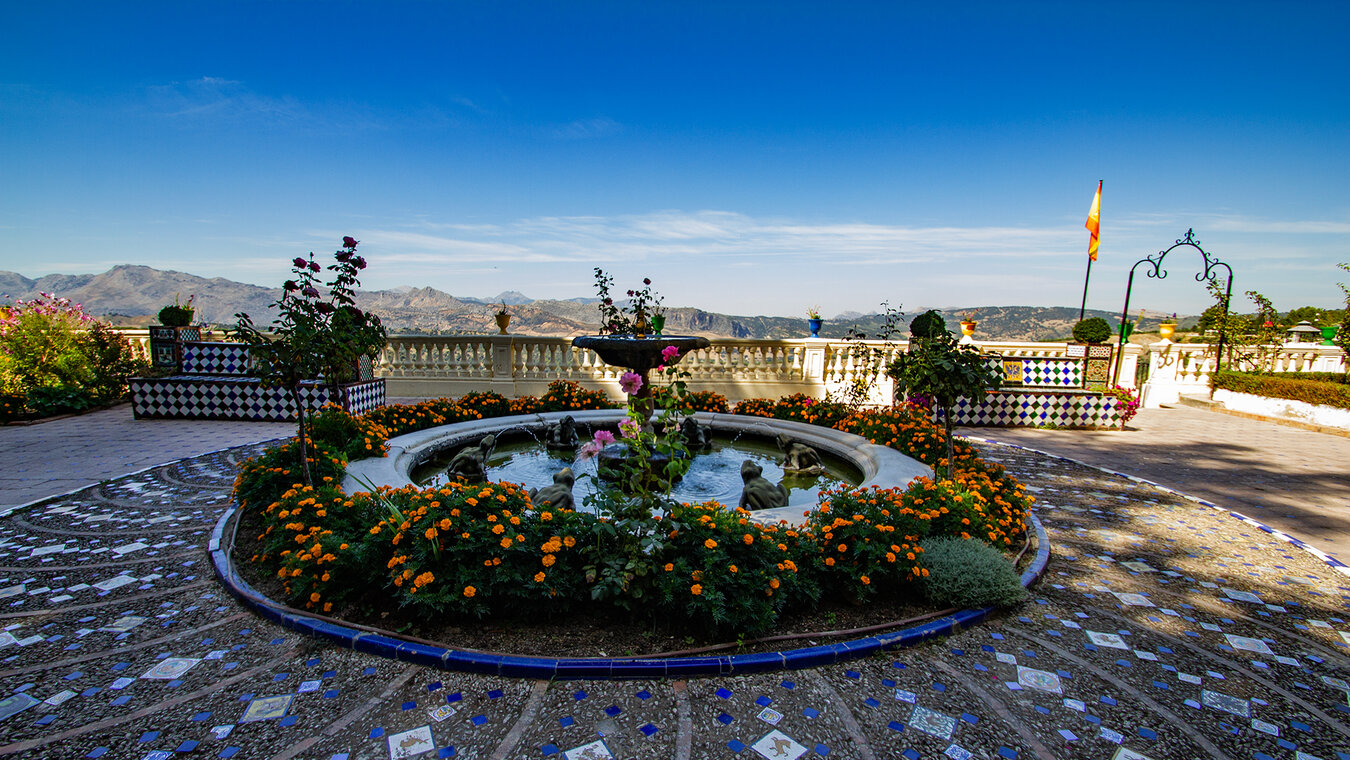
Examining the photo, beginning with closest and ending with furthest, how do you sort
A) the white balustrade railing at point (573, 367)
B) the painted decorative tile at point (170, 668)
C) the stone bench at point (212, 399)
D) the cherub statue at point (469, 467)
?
1. the painted decorative tile at point (170, 668)
2. the cherub statue at point (469, 467)
3. the stone bench at point (212, 399)
4. the white balustrade railing at point (573, 367)

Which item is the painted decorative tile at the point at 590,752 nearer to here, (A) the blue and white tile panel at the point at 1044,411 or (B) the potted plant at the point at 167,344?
(A) the blue and white tile panel at the point at 1044,411

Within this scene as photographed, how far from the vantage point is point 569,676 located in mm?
2875

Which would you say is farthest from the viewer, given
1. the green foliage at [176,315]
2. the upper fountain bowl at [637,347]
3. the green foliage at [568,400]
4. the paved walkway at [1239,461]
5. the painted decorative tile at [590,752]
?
the green foliage at [176,315]

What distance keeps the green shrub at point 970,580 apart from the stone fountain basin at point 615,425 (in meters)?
1.05

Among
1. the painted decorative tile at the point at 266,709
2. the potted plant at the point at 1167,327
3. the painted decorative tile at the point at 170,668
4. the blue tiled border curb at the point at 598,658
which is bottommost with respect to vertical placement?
the painted decorative tile at the point at 170,668

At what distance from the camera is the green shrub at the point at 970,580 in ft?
11.6

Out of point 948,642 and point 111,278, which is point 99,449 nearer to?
point 948,642

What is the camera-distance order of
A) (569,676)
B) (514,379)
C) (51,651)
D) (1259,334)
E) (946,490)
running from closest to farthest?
(569,676), (51,651), (946,490), (514,379), (1259,334)

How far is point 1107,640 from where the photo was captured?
3.34m

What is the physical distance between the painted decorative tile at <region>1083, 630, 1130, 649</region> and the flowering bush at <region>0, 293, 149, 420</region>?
14762mm

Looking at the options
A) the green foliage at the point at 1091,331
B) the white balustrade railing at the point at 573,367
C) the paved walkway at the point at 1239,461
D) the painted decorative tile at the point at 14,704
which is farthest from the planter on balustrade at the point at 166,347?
the green foliage at the point at 1091,331

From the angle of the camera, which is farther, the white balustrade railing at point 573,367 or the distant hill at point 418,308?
the distant hill at point 418,308

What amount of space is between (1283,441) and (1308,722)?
33.3ft

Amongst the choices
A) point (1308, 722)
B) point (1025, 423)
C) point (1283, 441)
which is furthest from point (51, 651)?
point (1283, 441)
